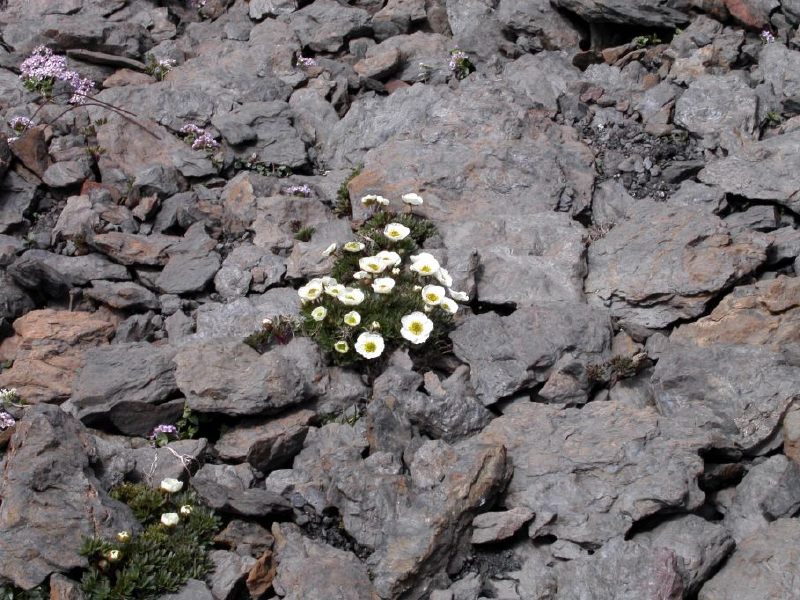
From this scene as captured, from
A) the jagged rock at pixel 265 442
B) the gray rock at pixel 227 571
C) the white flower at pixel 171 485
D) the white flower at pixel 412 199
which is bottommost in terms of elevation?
the jagged rock at pixel 265 442

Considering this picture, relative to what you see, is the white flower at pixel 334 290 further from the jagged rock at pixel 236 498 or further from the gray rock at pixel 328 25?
the gray rock at pixel 328 25

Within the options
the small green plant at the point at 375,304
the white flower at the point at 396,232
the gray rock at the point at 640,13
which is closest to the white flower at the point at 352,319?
the small green plant at the point at 375,304

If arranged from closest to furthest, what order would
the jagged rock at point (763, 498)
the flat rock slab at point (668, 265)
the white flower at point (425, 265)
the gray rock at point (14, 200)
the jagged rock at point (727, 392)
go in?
the jagged rock at point (763, 498) → the jagged rock at point (727, 392) → the flat rock slab at point (668, 265) → the white flower at point (425, 265) → the gray rock at point (14, 200)

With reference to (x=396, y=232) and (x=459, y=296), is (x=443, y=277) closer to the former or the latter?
(x=459, y=296)

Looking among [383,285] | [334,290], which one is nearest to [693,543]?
[383,285]

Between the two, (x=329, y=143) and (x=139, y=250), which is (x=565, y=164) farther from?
(x=139, y=250)
